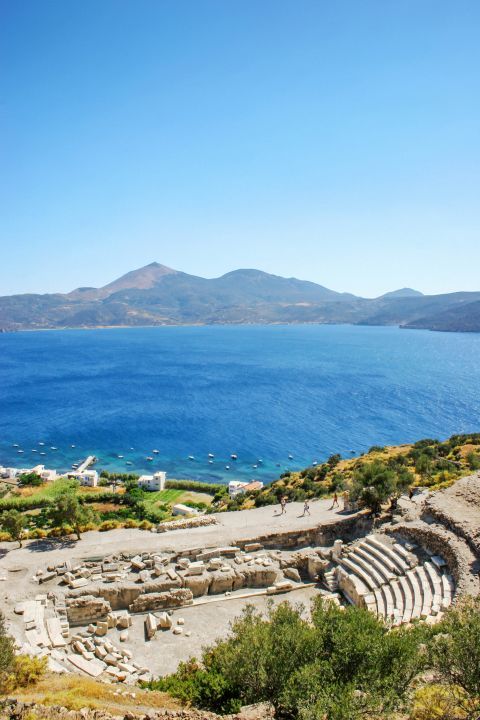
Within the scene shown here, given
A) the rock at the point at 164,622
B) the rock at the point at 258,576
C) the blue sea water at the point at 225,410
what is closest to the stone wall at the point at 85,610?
the rock at the point at 164,622

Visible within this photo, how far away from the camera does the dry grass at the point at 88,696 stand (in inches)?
530

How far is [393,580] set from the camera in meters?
23.1

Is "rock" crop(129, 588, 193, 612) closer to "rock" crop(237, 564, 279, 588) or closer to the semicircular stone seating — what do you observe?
"rock" crop(237, 564, 279, 588)

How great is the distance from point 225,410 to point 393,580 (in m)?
69.6

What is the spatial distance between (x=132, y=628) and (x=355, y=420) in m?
67.4

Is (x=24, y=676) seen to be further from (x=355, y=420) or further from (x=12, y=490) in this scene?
(x=355, y=420)

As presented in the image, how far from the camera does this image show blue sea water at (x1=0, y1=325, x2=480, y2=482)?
2640 inches

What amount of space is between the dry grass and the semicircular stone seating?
31.1ft

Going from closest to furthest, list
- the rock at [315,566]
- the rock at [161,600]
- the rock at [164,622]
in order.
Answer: the rock at [164,622], the rock at [161,600], the rock at [315,566]

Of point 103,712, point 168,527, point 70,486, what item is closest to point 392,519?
point 168,527

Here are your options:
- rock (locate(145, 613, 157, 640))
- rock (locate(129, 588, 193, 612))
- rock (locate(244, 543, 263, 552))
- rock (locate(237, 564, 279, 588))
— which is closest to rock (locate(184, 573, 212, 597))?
rock (locate(129, 588, 193, 612))

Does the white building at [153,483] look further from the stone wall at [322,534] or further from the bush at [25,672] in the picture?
the bush at [25,672]

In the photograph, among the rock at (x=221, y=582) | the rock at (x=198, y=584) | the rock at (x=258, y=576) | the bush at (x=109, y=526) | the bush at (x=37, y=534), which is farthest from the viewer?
the bush at (x=109, y=526)

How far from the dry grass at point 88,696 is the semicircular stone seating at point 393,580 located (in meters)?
9.48
